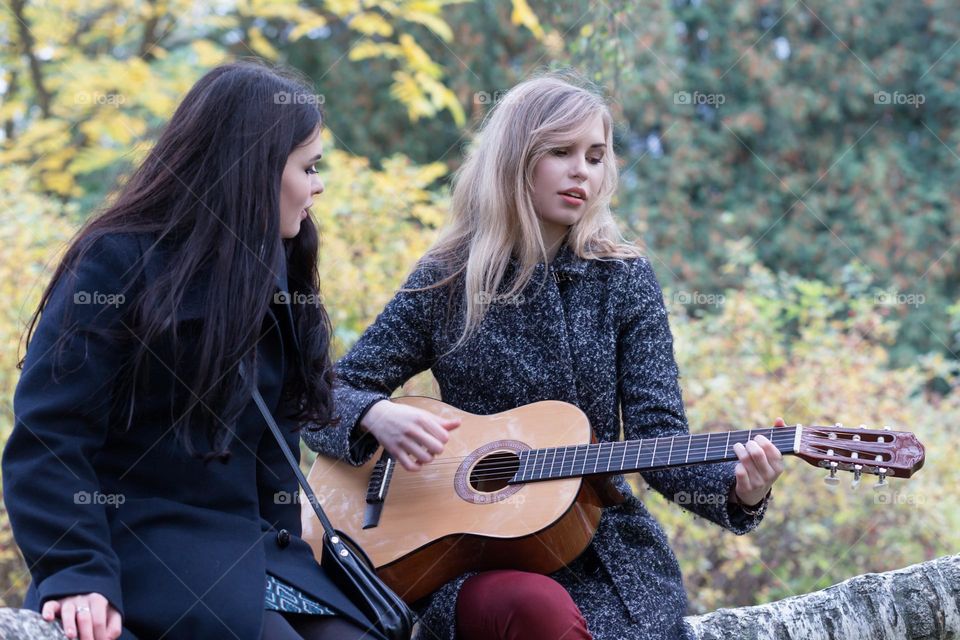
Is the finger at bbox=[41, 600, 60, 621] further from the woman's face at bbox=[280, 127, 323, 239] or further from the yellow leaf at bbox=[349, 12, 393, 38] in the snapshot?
the yellow leaf at bbox=[349, 12, 393, 38]

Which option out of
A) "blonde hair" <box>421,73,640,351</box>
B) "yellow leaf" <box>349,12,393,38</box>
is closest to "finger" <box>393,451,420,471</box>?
"blonde hair" <box>421,73,640,351</box>

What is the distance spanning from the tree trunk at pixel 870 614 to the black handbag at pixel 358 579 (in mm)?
818

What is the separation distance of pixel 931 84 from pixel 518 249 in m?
8.78

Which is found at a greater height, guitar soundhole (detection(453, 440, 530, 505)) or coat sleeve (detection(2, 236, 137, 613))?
coat sleeve (detection(2, 236, 137, 613))

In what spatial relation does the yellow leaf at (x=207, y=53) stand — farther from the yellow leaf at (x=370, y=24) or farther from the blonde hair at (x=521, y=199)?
the blonde hair at (x=521, y=199)

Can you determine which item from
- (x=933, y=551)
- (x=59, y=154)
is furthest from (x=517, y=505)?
(x=59, y=154)

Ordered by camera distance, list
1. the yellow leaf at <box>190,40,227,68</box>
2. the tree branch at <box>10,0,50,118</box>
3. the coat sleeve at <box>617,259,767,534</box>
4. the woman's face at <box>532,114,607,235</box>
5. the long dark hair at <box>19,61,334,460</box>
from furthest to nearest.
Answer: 1. the tree branch at <box>10,0,50,118</box>
2. the yellow leaf at <box>190,40,227,68</box>
3. the woman's face at <box>532,114,607,235</box>
4. the coat sleeve at <box>617,259,767,534</box>
5. the long dark hair at <box>19,61,334,460</box>

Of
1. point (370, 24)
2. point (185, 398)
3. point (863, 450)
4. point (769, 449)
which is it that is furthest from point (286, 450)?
point (370, 24)

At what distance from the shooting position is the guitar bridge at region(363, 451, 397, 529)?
2.62 meters

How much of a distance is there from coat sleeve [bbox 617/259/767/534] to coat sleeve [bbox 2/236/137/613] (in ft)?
4.03

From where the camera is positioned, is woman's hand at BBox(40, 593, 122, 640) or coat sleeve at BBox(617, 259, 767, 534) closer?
woman's hand at BBox(40, 593, 122, 640)

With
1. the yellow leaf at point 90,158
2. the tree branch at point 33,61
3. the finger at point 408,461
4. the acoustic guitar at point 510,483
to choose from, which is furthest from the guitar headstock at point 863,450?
the yellow leaf at point 90,158

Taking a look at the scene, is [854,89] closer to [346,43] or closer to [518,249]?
[346,43]

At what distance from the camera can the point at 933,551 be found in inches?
183
